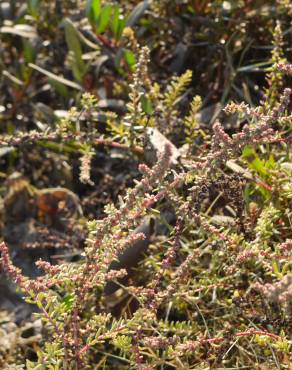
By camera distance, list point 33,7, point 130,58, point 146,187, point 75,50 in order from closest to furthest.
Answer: point 146,187 < point 130,58 < point 75,50 < point 33,7

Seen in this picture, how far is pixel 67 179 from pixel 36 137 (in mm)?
545

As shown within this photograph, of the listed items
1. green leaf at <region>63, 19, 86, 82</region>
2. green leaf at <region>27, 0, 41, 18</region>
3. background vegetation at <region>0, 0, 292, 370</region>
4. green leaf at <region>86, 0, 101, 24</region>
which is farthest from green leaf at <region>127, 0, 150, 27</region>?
green leaf at <region>27, 0, 41, 18</region>

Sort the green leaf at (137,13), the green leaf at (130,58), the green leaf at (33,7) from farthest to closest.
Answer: the green leaf at (33,7) < the green leaf at (137,13) < the green leaf at (130,58)

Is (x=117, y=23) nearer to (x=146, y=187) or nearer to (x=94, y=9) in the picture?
(x=94, y=9)

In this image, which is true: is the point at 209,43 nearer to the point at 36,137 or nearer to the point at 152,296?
the point at 36,137

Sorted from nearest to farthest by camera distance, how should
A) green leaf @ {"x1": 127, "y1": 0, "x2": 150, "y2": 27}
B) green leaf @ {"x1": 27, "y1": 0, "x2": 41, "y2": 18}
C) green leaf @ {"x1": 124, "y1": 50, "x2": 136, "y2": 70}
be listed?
green leaf @ {"x1": 124, "y1": 50, "x2": 136, "y2": 70}, green leaf @ {"x1": 127, "y1": 0, "x2": 150, "y2": 27}, green leaf @ {"x1": 27, "y1": 0, "x2": 41, "y2": 18}

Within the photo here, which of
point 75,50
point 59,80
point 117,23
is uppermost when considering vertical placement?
point 117,23

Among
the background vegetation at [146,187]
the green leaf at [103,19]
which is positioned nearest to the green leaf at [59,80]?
the background vegetation at [146,187]

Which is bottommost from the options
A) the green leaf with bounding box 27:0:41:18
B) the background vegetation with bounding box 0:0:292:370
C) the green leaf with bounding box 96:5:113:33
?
the background vegetation with bounding box 0:0:292:370

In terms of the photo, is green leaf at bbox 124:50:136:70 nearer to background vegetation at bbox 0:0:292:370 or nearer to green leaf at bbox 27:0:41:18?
background vegetation at bbox 0:0:292:370

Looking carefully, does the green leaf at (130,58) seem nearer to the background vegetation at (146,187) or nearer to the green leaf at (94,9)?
the background vegetation at (146,187)

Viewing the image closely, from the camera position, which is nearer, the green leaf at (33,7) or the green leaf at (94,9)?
the green leaf at (94,9)

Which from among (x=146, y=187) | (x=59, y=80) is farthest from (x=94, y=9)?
(x=146, y=187)

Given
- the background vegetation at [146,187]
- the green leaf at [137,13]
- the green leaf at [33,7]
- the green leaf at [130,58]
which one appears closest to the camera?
the background vegetation at [146,187]
